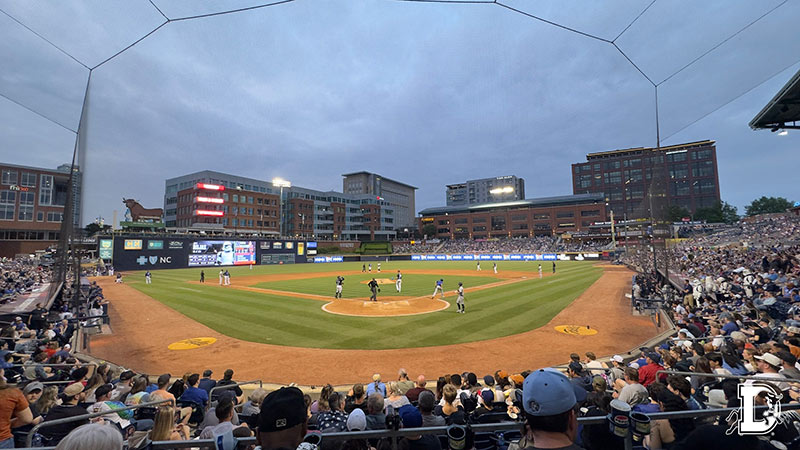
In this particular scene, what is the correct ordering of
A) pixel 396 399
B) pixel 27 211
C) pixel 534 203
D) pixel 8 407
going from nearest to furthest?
pixel 8 407 < pixel 396 399 < pixel 27 211 < pixel 534 203

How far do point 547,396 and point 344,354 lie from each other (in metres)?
12.3

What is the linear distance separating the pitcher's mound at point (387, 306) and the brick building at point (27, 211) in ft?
86.2

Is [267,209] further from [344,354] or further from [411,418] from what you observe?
[411,418]

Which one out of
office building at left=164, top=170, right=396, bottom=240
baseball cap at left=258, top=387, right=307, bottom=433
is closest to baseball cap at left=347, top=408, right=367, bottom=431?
baseball cap at left=258, top=387, right=307, bottom=433

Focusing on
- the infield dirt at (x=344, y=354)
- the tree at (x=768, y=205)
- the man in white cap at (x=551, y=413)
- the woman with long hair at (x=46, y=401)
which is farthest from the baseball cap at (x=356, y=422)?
the tree at (x=768, y=205)

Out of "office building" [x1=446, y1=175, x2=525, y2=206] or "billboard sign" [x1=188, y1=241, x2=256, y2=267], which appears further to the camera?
"office building" [x1=446, y1=175, x2=525, y2=206]

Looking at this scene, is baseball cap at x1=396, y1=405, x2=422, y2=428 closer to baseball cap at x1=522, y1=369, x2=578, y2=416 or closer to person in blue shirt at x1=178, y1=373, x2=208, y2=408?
baseball cap at x1=522, y1=369, x2=578, y2=416

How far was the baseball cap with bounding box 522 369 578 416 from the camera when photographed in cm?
203

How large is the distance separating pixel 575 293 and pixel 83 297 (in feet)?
118

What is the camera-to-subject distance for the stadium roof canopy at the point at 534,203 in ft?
329

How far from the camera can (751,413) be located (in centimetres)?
280

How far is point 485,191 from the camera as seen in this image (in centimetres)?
17000

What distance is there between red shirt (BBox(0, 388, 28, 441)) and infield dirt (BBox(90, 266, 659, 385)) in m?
6.35

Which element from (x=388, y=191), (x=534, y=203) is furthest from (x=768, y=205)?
(x=388, y=191)
